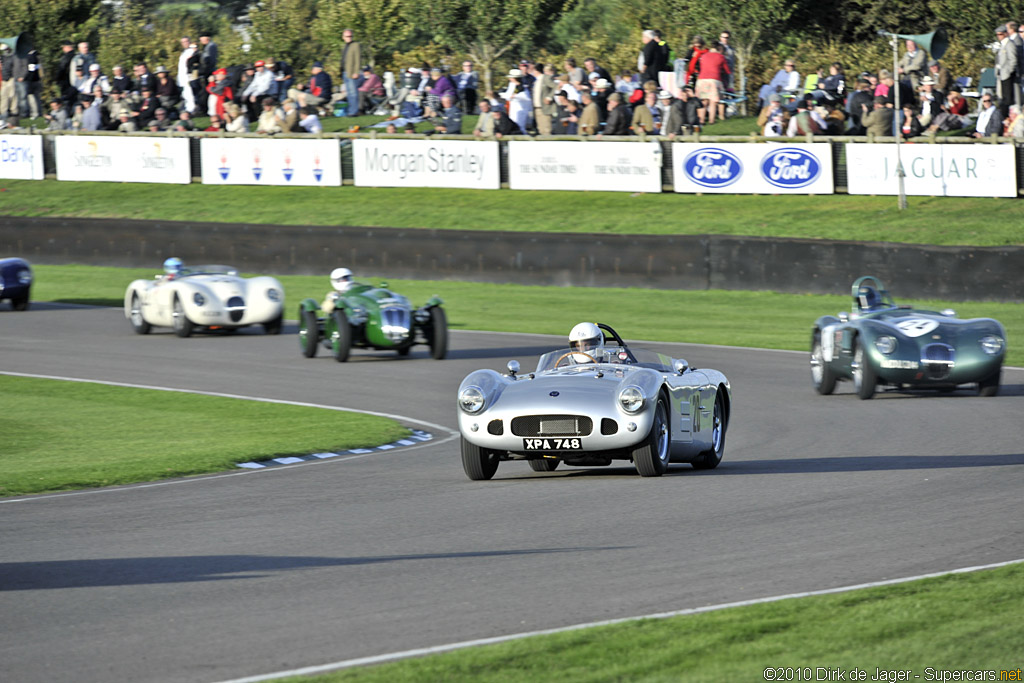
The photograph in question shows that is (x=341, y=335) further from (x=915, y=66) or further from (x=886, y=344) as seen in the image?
(x=915, y=66)

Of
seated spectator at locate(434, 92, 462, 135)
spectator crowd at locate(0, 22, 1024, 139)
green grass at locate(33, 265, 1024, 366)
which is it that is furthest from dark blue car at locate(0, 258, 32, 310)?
seated spectator at locate(434, 92, 462, 135)

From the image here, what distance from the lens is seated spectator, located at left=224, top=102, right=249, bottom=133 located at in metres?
32.6

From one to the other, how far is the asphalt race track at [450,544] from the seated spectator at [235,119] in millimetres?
21211

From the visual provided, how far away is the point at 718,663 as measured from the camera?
498 centimetres

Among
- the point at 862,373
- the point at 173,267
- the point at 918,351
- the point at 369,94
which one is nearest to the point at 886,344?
the point at 918,351

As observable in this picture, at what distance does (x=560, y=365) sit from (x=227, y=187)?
23.5m

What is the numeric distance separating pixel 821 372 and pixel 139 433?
7014 millimetres

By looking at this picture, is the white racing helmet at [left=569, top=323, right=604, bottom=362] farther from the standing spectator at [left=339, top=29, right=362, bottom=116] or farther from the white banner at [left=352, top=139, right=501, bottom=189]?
the standing spectator at [left=339, top=29, right=362, bottom=116]

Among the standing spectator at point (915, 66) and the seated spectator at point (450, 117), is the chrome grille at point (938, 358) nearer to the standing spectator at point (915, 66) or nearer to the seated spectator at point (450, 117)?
the standing spectator at point (915, 66)

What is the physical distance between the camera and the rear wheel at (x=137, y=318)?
2228 cm

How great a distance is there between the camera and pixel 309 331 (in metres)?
19.4

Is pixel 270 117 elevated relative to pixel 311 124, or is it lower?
elevated

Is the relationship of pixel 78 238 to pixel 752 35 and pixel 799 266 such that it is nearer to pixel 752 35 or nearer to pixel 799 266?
pixel 799 266

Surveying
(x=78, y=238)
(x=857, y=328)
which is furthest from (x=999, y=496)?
(x=78, y=238)
